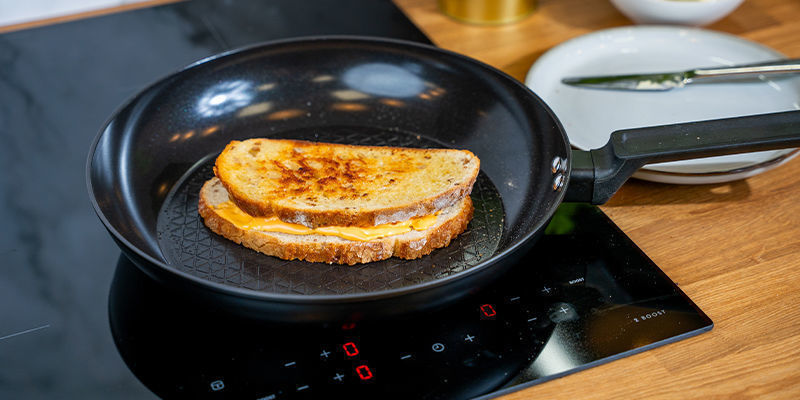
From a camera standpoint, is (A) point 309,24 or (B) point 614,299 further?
(A) point 309,24

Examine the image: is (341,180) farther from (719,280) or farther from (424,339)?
(719,280)

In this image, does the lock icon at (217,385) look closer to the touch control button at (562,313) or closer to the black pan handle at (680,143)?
the touch control button at (562,313)

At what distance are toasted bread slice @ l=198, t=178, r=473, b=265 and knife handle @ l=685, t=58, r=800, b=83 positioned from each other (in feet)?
2.00

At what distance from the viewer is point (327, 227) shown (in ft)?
2.92

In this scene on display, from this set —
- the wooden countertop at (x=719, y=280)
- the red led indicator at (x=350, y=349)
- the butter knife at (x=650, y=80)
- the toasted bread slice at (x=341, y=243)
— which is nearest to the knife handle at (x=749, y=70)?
the butter knife at (x=650, y=80)

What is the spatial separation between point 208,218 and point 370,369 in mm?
321

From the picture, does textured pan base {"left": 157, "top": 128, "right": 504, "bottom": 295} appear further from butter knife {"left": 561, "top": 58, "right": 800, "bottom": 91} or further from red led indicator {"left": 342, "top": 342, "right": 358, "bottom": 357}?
butter knife {"left": 561, "top": 58, "right": 800, "bottom": 91}

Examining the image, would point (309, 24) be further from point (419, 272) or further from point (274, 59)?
point (419, 272)

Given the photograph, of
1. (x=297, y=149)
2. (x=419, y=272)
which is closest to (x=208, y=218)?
(x=297, y=149)

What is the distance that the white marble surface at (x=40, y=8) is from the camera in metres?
1.65

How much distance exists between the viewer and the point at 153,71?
1.36m

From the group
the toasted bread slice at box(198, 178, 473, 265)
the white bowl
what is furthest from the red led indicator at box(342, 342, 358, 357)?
the white bowl

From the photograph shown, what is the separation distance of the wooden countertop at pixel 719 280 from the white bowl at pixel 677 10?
177 mm

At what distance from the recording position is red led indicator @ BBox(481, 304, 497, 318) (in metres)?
0.83
